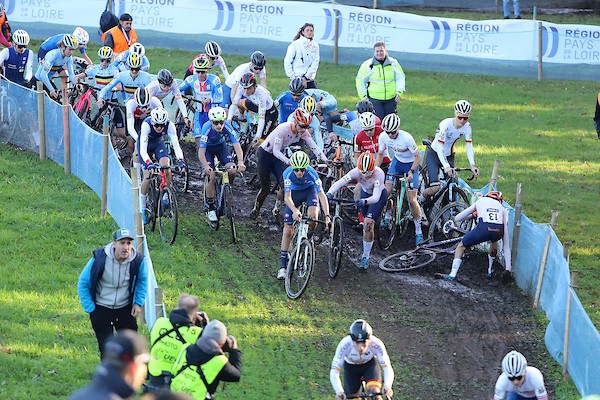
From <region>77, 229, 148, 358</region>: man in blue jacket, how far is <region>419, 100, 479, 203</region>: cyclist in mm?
7604

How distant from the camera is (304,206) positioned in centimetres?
1548

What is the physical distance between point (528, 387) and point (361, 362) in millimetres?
1715

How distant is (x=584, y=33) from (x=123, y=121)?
14.3 m

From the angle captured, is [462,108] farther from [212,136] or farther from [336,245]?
[212,136]

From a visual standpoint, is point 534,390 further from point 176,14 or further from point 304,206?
point 176,14

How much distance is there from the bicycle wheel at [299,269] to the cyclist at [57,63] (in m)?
7.68

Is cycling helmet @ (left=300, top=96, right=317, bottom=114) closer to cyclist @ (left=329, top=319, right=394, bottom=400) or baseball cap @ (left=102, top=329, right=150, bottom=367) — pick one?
cyclist @ (left=329, top=319, right=394, bottom=400)

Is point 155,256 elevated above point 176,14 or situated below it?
below

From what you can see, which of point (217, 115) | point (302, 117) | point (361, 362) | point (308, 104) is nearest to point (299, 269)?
point (302, 117)

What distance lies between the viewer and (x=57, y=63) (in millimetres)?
20406

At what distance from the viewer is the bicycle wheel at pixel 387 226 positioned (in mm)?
17125

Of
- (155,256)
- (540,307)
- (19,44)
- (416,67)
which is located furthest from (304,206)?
(416,67)

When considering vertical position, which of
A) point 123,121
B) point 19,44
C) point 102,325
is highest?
point 19,44

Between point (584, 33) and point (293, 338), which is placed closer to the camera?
point (293, 338)
